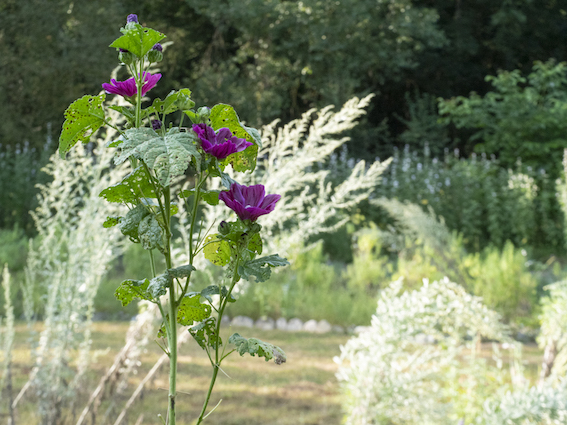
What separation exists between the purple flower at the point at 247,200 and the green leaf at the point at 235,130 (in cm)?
3

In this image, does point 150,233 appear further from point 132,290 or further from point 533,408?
point 533,408

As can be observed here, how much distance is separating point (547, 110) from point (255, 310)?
764 centimetres

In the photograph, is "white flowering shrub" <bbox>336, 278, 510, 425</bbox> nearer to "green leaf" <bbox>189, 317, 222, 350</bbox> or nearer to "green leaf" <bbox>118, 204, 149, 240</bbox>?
"green leaf" <bbox>189, 317, 222, 350</bbox>

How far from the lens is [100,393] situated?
1.89m

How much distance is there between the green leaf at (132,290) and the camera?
0.76 m

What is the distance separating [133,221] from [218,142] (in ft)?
0.53

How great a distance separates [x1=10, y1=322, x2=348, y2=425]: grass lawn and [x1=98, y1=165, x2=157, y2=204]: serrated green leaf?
1.49 metres

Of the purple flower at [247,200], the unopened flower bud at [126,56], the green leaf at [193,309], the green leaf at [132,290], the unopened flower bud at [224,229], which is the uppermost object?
the unopened flower bud at [126,56]

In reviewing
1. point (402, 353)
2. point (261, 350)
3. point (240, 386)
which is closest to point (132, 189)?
point (261, 350)

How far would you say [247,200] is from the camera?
0.76 m

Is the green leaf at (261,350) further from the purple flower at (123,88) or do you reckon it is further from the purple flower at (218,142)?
the purple flower at (123,88)

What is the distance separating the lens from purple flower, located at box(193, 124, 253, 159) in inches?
28.3

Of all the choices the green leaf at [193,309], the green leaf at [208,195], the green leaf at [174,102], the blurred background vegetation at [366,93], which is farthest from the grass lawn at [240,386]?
the green leaf at [174,102]

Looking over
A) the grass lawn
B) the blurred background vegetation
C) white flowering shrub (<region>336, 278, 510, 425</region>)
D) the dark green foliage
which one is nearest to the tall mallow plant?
white flowering shrub (<region>336, 278, 510, 425</region>)
